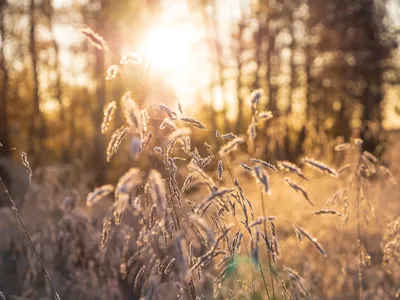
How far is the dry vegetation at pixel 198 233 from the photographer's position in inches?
64.3

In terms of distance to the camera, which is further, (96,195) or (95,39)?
(95,39)

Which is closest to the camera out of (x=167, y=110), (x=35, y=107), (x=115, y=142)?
(x=115, y=142)

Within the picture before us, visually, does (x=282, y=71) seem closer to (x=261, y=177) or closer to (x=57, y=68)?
(x=57, y=68)

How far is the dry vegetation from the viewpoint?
1.63 m

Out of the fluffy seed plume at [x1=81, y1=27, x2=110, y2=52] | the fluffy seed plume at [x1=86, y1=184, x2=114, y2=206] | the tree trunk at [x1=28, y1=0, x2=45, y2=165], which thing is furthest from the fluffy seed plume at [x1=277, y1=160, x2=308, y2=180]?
the tree trunk at [x1=28, y1=0, x2=45, y2=165]

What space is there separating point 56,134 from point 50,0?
699 cm

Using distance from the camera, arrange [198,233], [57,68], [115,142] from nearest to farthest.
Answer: [115,142], [198,233], [57,68]

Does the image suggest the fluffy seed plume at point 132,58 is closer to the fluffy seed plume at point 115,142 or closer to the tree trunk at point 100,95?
the fluffy seed plume at point 115,142

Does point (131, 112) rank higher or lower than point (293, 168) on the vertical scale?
higher

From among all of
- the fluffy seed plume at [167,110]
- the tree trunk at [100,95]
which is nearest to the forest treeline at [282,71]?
the tree trunk at [100,95]

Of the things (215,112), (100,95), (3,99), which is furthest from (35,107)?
(215,112)

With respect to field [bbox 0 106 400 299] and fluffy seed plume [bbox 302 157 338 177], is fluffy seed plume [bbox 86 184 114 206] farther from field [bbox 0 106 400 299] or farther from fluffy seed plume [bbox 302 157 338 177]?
fluffy seed plume [bbox 302 157 338 177]

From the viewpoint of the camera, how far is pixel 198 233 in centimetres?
215

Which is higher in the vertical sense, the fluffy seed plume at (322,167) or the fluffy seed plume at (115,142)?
the fluffy seed plume at (115,142)
